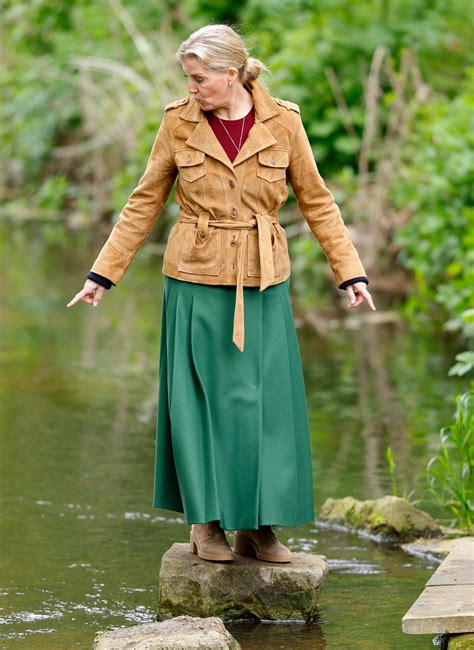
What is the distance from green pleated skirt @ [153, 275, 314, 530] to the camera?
4520 mm

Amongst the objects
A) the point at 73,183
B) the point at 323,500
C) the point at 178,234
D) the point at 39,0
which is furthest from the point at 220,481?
the point at 73,183

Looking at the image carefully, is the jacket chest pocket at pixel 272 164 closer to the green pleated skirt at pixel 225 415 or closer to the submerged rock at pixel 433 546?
the green pleated skirt at pixel 225 415

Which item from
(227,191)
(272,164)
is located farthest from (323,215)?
(227,191)

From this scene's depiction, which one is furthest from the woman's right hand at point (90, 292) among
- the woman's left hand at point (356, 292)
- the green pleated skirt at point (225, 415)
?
the woman's left hand at point (356, 292)

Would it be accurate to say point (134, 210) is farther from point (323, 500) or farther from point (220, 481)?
point (323, 500)

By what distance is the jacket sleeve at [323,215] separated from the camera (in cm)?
473

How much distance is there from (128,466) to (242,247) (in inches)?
106

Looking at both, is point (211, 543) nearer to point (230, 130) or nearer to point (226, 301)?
point (226, 301)

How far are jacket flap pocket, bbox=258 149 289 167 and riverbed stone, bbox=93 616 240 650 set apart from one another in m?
1.57

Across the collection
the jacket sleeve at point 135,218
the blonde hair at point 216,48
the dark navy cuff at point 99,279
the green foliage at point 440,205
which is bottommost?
the dark navy cuff at point 99,279

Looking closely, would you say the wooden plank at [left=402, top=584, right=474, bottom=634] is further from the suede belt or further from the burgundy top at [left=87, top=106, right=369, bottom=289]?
the burgundy top at [left=87, top=106, right=369, bottom=289]

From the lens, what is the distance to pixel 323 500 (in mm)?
6371

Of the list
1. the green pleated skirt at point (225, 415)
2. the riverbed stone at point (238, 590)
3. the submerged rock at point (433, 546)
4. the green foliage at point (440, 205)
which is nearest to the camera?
the green pleated skirt at point (225, 415)

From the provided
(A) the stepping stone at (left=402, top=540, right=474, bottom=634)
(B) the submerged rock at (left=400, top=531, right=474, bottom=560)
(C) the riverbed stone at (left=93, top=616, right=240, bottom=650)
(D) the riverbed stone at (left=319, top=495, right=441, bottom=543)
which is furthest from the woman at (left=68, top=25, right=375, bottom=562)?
(D) the riverbed stone at (left=319, top=495, right=441, bottom=543)
